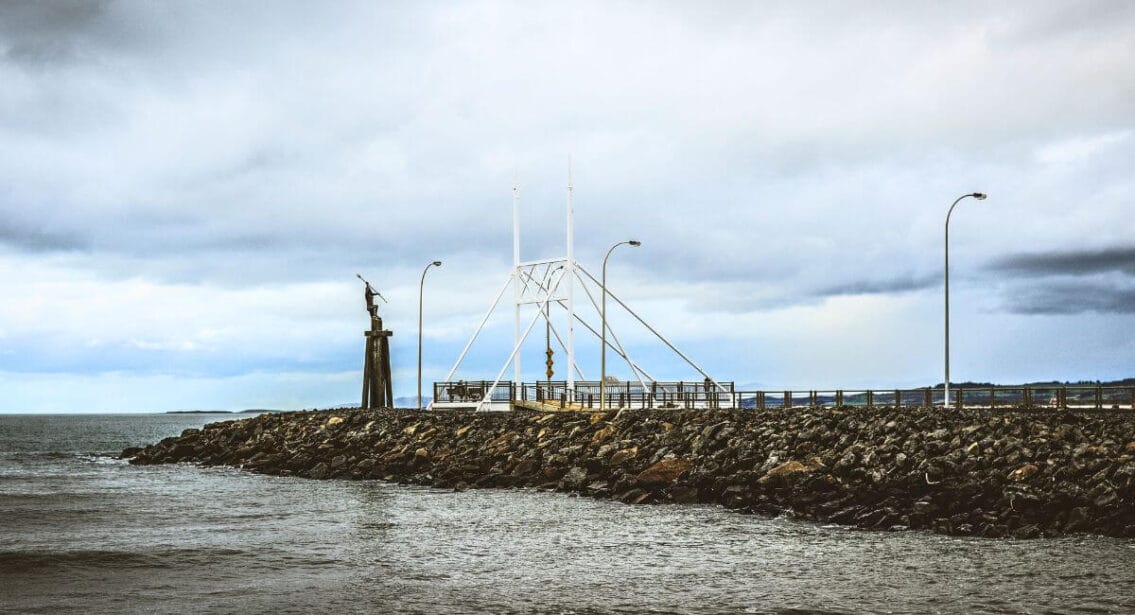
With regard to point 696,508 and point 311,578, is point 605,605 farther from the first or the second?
point 696,508

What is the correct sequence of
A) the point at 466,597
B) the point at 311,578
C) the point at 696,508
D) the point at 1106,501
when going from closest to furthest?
1. the point at 466,597
2. the point at 311,578
3. the point at 1106,501
4. the point at 696,508

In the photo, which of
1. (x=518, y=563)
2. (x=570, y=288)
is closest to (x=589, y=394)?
(x=570, y=288)

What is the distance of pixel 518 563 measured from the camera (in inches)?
674

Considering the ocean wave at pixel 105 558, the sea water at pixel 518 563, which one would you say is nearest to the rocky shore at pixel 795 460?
the sea water at pixel 518 563

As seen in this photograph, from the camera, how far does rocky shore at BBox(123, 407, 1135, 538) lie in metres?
20.5

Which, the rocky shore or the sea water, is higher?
the rocky shore

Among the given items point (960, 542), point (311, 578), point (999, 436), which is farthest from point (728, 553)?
point (999, 436)

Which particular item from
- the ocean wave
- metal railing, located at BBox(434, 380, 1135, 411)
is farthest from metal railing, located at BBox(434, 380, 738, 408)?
the ocean wave

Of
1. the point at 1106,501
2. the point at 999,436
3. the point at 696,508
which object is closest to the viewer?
the point at 1106,501

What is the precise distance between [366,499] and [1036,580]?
17776 millimetres

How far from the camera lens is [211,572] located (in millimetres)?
16312

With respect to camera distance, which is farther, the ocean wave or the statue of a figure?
the statue of a figure

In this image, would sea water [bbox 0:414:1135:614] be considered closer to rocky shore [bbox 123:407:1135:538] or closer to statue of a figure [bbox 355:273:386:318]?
rocky shore [bbox 123:407:1135:538]

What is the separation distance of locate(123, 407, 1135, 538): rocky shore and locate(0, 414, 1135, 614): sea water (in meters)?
1.23
